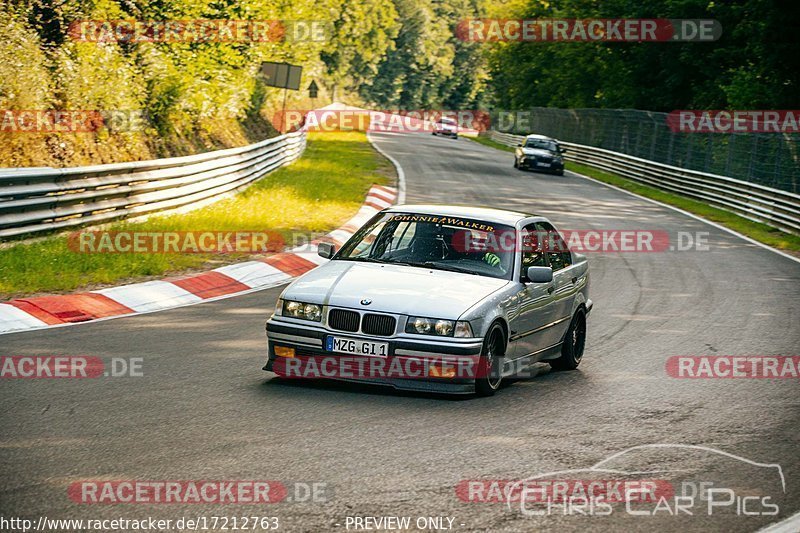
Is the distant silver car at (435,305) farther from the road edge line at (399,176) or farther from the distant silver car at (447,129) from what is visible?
→ the distant silver car at (447,129)

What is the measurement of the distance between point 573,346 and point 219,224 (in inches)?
363

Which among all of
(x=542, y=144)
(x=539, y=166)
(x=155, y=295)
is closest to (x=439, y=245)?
(x=155, y=295)

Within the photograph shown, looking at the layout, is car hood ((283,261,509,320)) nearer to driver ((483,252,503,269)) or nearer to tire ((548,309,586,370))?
driver ((483,252,503,269))

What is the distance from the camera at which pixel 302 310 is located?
26.3 feet

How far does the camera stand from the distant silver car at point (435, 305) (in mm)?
7801

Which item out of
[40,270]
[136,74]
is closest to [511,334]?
[40,270]

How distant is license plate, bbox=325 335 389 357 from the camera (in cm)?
774

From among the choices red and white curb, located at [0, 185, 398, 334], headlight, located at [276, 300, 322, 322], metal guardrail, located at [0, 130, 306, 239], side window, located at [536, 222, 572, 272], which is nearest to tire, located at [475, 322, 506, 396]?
headlight, located at [276, 300, 322, 322]

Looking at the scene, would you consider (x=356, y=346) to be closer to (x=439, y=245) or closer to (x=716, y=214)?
(x=439, y=245)

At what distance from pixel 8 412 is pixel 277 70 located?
85.6ft

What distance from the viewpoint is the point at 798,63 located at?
3694cm

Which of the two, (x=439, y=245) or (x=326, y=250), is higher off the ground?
(x=439, y=245)

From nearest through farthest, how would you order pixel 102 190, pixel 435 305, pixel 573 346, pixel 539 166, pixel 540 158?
pixel 435 305 → pixel 573 346 → pixel 102 190 → pixel 539 166 → pixel 540 158

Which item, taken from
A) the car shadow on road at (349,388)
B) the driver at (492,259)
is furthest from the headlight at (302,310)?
the driver at (492,259)
